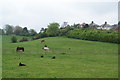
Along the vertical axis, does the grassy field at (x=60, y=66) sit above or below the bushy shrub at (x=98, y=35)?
below

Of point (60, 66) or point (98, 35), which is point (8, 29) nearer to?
point (98, 35)

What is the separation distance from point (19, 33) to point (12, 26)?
17.5 m

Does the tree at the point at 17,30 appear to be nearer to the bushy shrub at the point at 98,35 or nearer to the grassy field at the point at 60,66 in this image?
the bushy shrub at the point at 98,35

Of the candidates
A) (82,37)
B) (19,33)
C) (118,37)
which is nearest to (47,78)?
(118,37)

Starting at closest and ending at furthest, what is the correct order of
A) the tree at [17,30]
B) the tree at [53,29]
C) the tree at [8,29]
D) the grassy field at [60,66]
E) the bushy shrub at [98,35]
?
the grassy field at [60,66] → the bushy shrub at [98,35] → the tree at [53,29] → the tree at [17,30] → the tree at [8,29]

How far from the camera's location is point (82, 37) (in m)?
79.1

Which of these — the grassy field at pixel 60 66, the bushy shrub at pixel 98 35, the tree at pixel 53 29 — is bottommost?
the grassy field at pixel 60 66

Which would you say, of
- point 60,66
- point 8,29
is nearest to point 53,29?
point 8,29

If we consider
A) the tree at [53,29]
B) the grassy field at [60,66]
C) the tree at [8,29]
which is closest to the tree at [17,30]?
the tree at [8,29]

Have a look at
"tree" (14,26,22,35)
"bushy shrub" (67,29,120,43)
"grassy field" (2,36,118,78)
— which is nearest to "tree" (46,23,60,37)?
"bushy shrub" (67,29,120,43)

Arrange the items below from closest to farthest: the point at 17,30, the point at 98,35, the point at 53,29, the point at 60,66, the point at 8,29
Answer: the point at 60,66
the point at 98,35
the point at 53,29
the point at 17,30
the point at 8,29

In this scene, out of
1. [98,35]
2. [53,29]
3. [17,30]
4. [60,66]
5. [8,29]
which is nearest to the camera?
[60,66]

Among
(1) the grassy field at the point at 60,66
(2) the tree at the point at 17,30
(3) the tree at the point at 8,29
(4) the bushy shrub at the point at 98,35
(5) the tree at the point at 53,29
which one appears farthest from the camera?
(3) the tree at the point at 8,29

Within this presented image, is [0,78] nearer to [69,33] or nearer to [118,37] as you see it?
[118,37]
